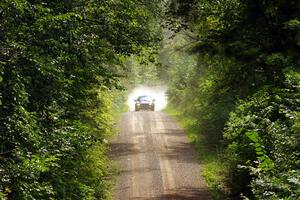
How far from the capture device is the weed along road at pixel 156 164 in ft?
50.6

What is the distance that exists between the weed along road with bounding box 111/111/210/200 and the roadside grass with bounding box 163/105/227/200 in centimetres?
28

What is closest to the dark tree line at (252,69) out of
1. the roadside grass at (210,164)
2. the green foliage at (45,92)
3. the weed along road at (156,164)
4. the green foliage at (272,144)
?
the green foliage at (272,144)

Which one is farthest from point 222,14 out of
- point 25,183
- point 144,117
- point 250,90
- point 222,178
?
point 144,117

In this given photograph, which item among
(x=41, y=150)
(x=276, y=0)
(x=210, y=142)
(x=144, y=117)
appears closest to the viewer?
(x=41, y=150)

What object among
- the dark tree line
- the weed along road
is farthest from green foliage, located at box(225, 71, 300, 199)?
the weed along road

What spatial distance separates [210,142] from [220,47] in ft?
28.0

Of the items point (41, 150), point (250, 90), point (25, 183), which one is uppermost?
point (250, 90)

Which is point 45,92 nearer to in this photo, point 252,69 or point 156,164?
point 252,69

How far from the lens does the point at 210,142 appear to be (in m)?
22.4

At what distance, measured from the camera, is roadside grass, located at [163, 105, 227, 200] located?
15.3 meters

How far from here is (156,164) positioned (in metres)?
19.1

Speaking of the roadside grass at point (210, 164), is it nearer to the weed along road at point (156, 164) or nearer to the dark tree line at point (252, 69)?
the weed along road at point (156, 164)

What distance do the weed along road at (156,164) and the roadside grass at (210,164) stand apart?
28cm

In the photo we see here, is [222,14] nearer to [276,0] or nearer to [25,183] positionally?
[276,0]
